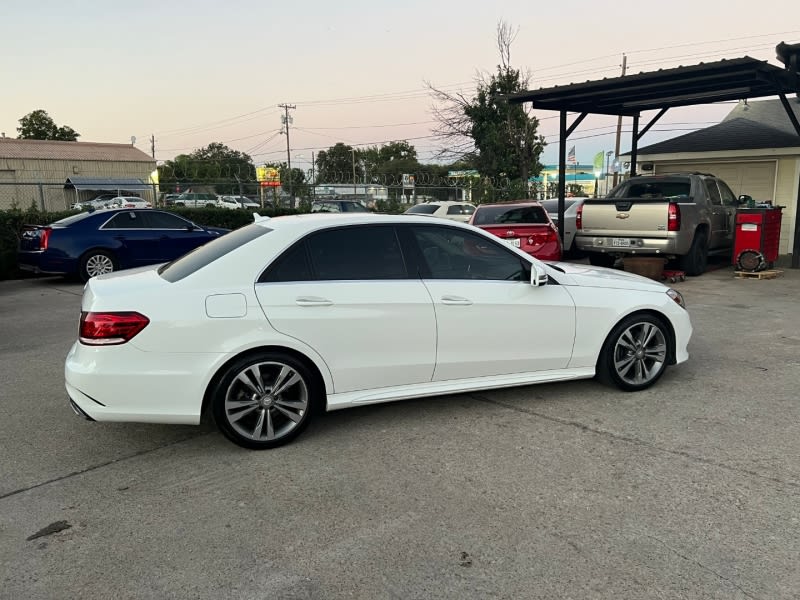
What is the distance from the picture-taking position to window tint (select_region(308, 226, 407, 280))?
14.4ft

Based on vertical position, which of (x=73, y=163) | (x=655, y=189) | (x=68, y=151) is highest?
(x=68, y=151)

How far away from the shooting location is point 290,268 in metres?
4.27

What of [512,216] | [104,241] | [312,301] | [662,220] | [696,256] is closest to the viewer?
[312,301]

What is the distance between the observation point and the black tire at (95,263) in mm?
11809

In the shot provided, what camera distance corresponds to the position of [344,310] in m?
4.25

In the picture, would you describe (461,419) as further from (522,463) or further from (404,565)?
(404,565)

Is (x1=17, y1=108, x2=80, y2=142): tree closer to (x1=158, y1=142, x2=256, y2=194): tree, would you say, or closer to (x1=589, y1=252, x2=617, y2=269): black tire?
(x1=158, y1=142, x2=256, y2=194): tree

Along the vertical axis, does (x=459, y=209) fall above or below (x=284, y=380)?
above

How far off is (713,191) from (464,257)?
969cm

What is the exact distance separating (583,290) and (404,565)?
2885 millimetres

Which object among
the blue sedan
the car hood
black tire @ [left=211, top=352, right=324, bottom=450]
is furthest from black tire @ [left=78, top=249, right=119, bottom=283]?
the car hood

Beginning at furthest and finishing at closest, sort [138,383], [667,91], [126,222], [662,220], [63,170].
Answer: [63,170], [667,91], [126,222], [662,220], [138,383]

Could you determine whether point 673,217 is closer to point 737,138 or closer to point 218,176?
point 737,138

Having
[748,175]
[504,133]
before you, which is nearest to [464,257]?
[748,175]
